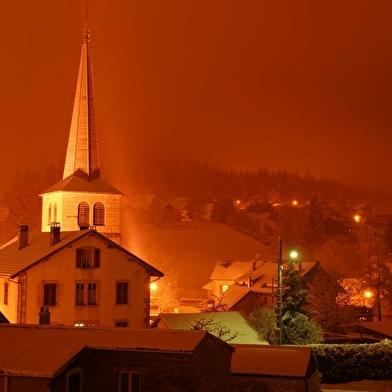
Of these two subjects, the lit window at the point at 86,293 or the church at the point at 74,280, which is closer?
the church at the point at 74,280

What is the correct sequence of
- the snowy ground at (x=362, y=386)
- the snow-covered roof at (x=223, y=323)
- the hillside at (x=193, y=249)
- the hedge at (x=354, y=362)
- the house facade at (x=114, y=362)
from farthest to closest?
the hillside at (x=193, y=249)
the snow-covered roof at (x=223, y=323)
the hedge at (x=354, y=362)
the snowy ground at (x=362, y=386)
the house facade at (x=114, y=362)

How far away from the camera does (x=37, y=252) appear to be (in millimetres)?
37031

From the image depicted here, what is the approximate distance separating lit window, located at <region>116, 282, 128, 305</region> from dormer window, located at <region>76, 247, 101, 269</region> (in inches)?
64.4

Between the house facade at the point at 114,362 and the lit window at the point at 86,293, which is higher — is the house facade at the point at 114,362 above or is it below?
below

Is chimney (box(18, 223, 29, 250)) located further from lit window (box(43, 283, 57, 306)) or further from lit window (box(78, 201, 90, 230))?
lit window (box(78, 201, 90, 230))

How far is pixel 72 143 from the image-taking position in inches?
2336

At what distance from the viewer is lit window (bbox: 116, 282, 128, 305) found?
37.3 m

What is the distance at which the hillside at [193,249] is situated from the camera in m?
98.7

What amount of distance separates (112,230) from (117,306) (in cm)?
1991

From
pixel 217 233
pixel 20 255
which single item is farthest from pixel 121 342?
pixel 217 233

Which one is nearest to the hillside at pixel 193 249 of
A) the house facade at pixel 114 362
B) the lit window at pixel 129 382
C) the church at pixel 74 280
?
the church at pixel 74 280

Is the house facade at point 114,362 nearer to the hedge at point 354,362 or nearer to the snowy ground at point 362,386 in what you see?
the snowy ground at point 362,386

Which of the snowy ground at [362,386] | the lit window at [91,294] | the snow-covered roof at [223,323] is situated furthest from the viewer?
the snow-covered roof at [223,323]

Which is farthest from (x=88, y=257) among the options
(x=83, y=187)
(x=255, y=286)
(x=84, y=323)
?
(x=255, y=286)
